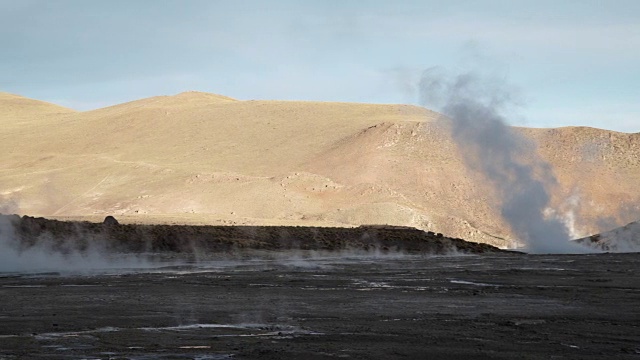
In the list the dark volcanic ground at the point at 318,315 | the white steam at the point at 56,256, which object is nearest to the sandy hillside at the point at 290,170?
the white steam at the point at 56,256

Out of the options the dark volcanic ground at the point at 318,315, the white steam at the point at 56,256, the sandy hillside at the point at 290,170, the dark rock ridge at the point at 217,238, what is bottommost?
the dark volcanic ground at the point at 318,315

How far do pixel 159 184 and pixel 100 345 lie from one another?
8129cm

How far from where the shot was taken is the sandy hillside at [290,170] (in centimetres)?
8331

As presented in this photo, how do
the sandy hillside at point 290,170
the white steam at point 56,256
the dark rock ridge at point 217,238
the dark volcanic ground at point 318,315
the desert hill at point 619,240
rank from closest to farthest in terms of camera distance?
the dark volcanic ground at point 318,315
the white steam at point 56,256
the dark rock ridge at point 217,238
the desert hill at point 619,240
the sandy hillside at point 290,170

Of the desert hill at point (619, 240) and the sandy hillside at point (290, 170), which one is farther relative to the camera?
the sandy hillside at point (290, 170)

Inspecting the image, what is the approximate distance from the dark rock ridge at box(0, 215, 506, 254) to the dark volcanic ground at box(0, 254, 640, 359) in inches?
572

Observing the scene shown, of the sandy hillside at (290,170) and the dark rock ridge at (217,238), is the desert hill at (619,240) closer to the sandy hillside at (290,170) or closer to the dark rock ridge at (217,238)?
the dark rock ridge at (217,238)

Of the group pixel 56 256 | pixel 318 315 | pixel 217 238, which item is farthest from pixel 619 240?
pixel 318 315

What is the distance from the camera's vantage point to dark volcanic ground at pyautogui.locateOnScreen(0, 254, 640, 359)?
15.7 metres

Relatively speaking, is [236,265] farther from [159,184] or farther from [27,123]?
[27,123]

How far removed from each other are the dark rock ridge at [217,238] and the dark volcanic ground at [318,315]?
14521 mm

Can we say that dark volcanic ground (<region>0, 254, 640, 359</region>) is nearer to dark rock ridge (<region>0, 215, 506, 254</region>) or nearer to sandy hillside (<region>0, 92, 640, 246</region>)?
dark rock ridge (<region>0, 215, 506, 254</region>)

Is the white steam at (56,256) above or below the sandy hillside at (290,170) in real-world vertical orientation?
below

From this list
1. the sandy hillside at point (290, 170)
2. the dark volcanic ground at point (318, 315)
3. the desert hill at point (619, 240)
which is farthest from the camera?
the sandy hillside at point (290, 170)
